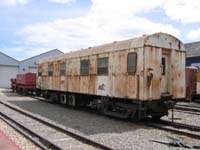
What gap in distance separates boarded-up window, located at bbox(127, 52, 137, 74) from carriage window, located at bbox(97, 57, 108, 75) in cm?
178

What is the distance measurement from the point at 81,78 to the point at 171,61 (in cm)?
529

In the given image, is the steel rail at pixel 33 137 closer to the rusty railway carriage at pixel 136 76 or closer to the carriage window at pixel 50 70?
the rusty railway carriage at pixel 136 76

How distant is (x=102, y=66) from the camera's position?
14828 millimetres

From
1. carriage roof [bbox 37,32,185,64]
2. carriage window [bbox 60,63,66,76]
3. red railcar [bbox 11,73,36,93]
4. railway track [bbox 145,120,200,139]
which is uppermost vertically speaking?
carriage roof [bbox 37,32,185,64]

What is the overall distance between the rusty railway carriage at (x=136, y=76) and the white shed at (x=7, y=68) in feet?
124

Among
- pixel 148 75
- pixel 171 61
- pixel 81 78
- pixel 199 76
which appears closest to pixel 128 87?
pixel 148 75

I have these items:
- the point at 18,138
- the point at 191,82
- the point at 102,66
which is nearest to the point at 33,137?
the point at 18,138

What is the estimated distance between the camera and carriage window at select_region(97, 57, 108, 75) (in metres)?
14.5

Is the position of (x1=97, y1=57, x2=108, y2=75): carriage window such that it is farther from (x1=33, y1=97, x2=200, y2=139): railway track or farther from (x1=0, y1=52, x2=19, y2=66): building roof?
(x1=0, y1=52, x2=19, y2=66): building roof

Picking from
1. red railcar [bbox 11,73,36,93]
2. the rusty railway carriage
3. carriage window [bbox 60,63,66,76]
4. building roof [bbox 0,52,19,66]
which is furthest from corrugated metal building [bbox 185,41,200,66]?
building roof [bbox 0,52,19,66]

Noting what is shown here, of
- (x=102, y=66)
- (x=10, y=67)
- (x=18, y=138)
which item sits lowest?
(x=18, y=138)

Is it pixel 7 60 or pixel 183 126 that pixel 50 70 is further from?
pixel 7 60

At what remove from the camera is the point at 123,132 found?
10.8m

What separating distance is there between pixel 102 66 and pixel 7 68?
41188 millimetres
